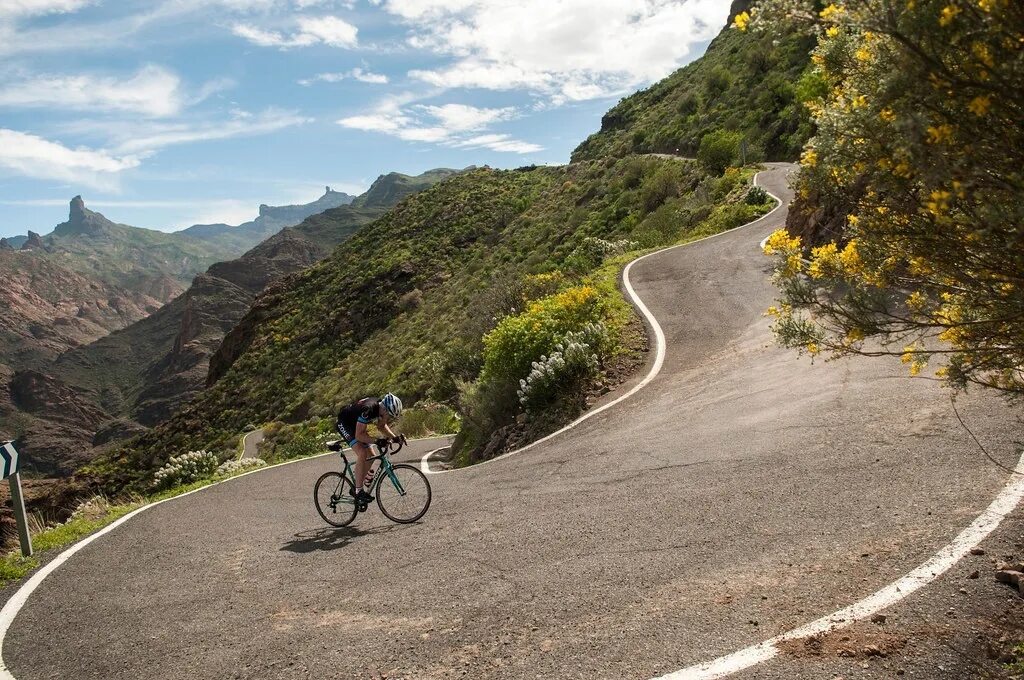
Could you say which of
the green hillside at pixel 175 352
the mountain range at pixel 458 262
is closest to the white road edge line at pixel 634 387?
the mountain range at pixel 458 262

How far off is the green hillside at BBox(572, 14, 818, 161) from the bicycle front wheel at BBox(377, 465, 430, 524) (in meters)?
22.8

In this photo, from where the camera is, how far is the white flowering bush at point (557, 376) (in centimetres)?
1185

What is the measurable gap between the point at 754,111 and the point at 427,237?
104ft

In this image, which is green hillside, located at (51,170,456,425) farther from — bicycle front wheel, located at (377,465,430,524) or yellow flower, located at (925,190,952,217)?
yellow flower, located at (925,190,952,217)

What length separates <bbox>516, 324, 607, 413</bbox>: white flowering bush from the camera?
11852 millimetres

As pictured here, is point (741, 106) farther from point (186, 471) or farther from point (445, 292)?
point (186, 471)

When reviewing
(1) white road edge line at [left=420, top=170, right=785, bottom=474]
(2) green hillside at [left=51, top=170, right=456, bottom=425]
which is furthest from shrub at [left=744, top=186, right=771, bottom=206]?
(2) green hillside at [left=51, top=170, right=456, bottom=425]

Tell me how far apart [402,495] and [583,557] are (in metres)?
3.01

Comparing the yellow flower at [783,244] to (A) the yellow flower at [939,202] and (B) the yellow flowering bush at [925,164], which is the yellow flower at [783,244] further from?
(A) the yellow flower at [939,202]

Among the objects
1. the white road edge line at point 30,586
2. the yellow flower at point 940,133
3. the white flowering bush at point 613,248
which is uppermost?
the white flowering bush at point 613,248

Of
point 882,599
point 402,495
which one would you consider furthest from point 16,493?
point 882,599

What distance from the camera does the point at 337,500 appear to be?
7641mm

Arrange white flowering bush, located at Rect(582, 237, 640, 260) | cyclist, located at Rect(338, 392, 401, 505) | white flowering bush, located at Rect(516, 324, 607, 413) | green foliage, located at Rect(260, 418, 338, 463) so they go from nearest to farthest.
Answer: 1. cyclist, located at Rect(338, 392, 401, 505)
2. white flowering bush, located at Rect(516, 324, 607, 413)
3. green foliage, located at Rect(260, 418, 338, 463)
4. white flowering bush, located at Rect(582, 237, 640, 260)

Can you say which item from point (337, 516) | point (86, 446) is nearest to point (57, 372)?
point (86, 446)
